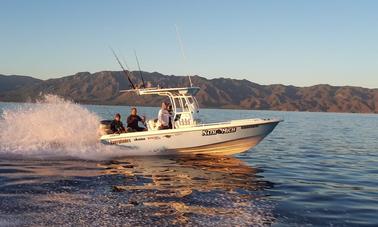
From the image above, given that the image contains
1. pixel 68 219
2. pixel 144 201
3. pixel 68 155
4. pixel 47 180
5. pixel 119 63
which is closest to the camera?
pixel 68 219

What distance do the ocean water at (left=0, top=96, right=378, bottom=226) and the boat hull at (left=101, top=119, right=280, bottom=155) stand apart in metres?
0.46

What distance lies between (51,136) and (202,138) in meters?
7.22

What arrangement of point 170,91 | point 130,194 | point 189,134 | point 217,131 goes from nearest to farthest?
point 130,194 → point 217,131 → point 189,134 → point 170,91

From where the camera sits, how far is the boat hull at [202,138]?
64.0ft

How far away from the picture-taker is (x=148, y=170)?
16.4 meters

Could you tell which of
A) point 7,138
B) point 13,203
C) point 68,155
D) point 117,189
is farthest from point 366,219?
point 7,138

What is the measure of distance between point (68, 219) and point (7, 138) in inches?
519

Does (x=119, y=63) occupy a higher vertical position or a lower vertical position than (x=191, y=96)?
higher

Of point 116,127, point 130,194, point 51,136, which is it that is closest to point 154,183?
point 130,194

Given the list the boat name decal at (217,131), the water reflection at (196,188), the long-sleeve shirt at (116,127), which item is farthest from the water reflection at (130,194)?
the long-sleeve shirt at (116,127)

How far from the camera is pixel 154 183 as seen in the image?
1373 centimetres

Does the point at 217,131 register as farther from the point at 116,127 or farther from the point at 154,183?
the point at 154,183

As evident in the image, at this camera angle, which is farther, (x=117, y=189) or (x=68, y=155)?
(x=68, y=155)

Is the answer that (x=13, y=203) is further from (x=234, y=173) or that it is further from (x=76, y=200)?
(x=234, y=173)
